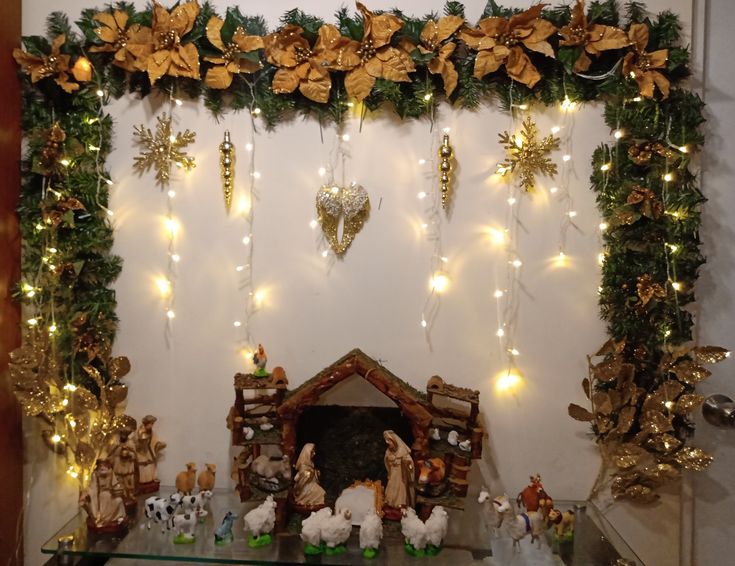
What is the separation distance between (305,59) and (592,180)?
3.02ft

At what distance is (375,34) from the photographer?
1738 mm

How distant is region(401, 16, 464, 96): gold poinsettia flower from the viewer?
1731 mm

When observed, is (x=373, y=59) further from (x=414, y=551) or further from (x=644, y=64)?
(x=414, y=551)

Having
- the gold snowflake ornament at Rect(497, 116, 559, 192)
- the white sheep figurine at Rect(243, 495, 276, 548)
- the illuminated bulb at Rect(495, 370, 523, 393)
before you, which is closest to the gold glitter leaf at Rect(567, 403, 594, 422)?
the illuminated bulb at Rect(495, 370, 523, 393)

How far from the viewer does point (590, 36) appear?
5.59ft

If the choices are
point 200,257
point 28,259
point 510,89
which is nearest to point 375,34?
point 510,89

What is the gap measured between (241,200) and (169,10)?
595mm

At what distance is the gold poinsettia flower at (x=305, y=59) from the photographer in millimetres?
1756

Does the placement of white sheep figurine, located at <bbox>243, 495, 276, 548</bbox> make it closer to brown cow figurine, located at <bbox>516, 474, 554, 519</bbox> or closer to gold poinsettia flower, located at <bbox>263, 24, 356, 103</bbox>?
brown cow figurine, located at <bbox>516, 474, 554, 519</bbox>

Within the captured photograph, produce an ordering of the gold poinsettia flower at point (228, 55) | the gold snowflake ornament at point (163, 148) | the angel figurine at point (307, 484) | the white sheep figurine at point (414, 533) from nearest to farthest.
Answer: the white sheep figurine at point (414, 533) < the angel figurine at point (307, 484) < the gold poinsettia flower at point (228, 55) < the gold snowflake ornament at point (163, 148)

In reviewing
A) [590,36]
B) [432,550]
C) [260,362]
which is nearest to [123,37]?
[260,362]

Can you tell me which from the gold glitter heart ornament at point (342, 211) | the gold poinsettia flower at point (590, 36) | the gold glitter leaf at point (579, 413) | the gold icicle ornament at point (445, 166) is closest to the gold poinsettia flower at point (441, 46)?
the gold icicle ornament at point (445, 166)

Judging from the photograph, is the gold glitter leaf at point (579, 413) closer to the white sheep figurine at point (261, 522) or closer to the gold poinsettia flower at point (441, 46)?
the white sheep figurine at point (261, 522)

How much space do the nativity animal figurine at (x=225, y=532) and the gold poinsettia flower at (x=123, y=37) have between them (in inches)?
52.2
